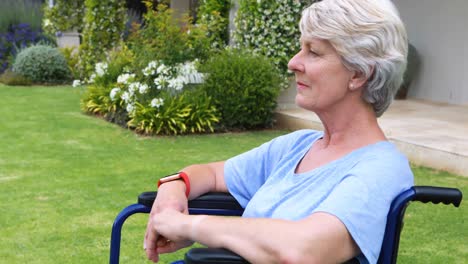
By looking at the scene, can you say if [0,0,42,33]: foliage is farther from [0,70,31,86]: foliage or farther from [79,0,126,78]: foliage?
[79,0,126,78]: foliage

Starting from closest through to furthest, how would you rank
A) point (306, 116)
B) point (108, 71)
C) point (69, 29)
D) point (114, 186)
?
point (114, 186) → point (306, 116) → point (108, 71) → point (69, 29)

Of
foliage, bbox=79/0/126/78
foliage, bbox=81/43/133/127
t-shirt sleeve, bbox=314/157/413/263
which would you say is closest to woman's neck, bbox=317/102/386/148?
t-shirt sleeve, bbox=314/157/413/263

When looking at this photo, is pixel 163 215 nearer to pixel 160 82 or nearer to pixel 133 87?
pixel 160 82

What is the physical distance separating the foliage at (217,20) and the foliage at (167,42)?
850 millimetres

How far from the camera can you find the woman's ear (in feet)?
6.66

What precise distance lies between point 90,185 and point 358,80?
3.79 m

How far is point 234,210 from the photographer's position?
Answer: 248 cm

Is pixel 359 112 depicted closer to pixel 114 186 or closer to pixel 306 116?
pixel 114 186

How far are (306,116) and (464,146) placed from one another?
225 centimetres

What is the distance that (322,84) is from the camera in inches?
81.7

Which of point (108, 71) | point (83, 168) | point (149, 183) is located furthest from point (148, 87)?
point (149, 183)

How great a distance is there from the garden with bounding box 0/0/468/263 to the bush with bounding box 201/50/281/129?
0.04 ft

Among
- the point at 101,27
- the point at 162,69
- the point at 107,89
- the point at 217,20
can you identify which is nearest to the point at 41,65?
the point at 101,27

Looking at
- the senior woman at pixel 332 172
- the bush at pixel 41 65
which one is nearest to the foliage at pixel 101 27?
the bush at pixel 41 65
